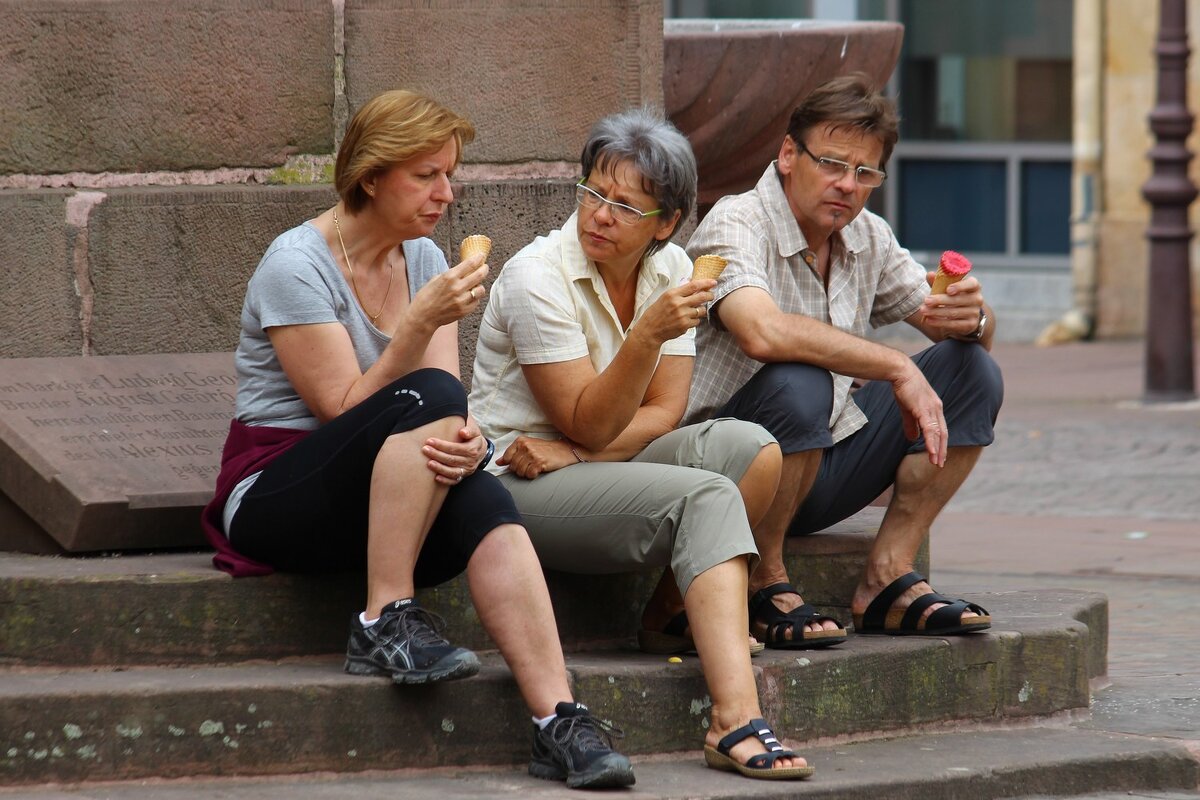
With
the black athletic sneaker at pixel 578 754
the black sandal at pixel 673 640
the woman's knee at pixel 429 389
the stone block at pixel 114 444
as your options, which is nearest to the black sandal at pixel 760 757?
the black athletic sneaker at pixel 578 754

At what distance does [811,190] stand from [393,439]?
1210 mm

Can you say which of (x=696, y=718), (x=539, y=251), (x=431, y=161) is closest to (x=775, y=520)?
(x=696, y=718)

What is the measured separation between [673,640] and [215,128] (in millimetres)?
1795

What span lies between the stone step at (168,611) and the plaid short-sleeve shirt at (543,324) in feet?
1.21

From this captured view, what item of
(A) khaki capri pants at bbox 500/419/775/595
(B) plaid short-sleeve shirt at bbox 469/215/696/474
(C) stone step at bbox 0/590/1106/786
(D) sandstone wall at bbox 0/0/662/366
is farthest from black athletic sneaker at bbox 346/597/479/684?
(D) sandstone wall at bbox 0/0/662/366

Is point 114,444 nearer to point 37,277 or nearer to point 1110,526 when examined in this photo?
point 37,277

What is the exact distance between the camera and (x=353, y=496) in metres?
3.82

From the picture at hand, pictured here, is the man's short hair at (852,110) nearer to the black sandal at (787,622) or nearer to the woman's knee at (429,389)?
the black sandal at (787,622)

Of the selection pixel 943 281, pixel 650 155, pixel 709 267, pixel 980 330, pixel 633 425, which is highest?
pixel 650 155

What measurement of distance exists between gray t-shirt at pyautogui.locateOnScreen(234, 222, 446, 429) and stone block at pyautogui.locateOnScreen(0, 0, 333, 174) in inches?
39.0

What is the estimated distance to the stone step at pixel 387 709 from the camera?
3680mm

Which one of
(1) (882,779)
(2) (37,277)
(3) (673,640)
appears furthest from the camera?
(2) (37,277)

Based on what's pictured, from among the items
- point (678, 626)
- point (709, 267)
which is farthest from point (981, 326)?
point (678, 626)

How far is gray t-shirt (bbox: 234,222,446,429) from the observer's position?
396 cm
